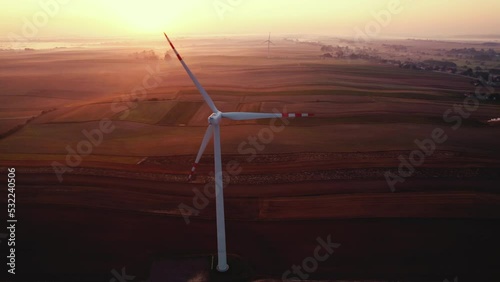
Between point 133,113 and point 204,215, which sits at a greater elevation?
point 133,113

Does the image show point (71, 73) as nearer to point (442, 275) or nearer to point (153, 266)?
point (153, 266)

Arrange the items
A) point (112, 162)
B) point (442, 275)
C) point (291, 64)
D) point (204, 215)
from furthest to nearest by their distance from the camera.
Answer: point (291, 64) → point (112, 162) → point (204, 215) → point (442, 275)

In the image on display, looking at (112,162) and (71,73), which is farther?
(71,73)

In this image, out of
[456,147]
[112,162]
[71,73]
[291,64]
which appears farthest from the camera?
[291,64]

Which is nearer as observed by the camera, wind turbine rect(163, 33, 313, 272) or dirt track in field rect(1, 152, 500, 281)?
wind turbine rect(163, 33, 313, 272)

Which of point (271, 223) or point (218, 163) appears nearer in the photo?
point (218, 163)

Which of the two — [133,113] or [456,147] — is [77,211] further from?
[456,147]

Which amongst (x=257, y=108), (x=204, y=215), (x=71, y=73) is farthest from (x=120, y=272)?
(x=71, y=73)

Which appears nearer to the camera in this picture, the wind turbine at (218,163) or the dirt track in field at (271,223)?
the wind turbine at (218,163)

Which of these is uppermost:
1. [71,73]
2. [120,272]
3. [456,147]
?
[71,73]

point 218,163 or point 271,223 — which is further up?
point 218,163
